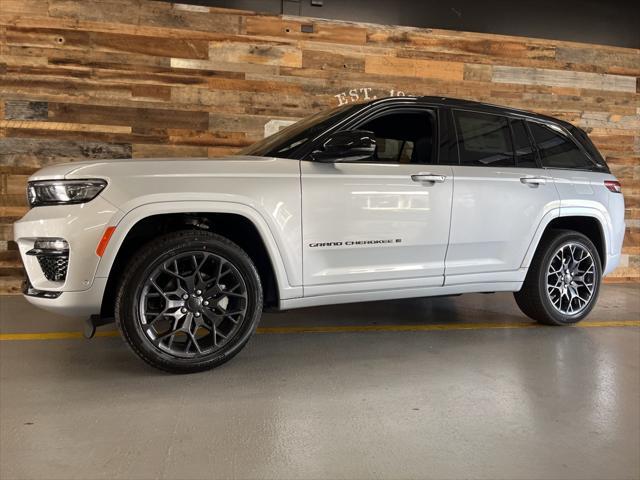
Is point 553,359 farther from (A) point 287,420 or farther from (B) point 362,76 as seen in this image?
(B) point 362,76

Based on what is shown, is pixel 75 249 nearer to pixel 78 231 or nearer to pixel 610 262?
pixel 78 231

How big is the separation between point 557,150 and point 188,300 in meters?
3.29

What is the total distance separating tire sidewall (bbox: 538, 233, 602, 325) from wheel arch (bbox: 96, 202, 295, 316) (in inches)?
87.6

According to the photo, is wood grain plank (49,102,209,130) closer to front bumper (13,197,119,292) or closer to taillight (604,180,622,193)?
front bumper (13,197,119,292)

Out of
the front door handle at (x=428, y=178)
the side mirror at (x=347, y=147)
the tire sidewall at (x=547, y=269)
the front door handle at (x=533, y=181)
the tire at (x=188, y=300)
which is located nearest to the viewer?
the tire at (x=188, y=300)

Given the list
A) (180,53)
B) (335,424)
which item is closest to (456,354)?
(335,424)

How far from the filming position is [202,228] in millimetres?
3193

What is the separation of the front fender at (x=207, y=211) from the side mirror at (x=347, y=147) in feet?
1.95

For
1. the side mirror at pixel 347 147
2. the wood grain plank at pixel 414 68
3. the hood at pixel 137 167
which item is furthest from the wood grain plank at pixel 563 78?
the hood at pixel 137 167

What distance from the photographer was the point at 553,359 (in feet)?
11.3

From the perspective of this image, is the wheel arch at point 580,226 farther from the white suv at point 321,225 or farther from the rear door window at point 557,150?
the rear door window at point 557,150

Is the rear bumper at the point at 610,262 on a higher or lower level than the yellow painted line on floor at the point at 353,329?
higher

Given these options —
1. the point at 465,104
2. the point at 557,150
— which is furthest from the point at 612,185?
the point at 465,104

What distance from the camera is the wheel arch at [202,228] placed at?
110 inches
